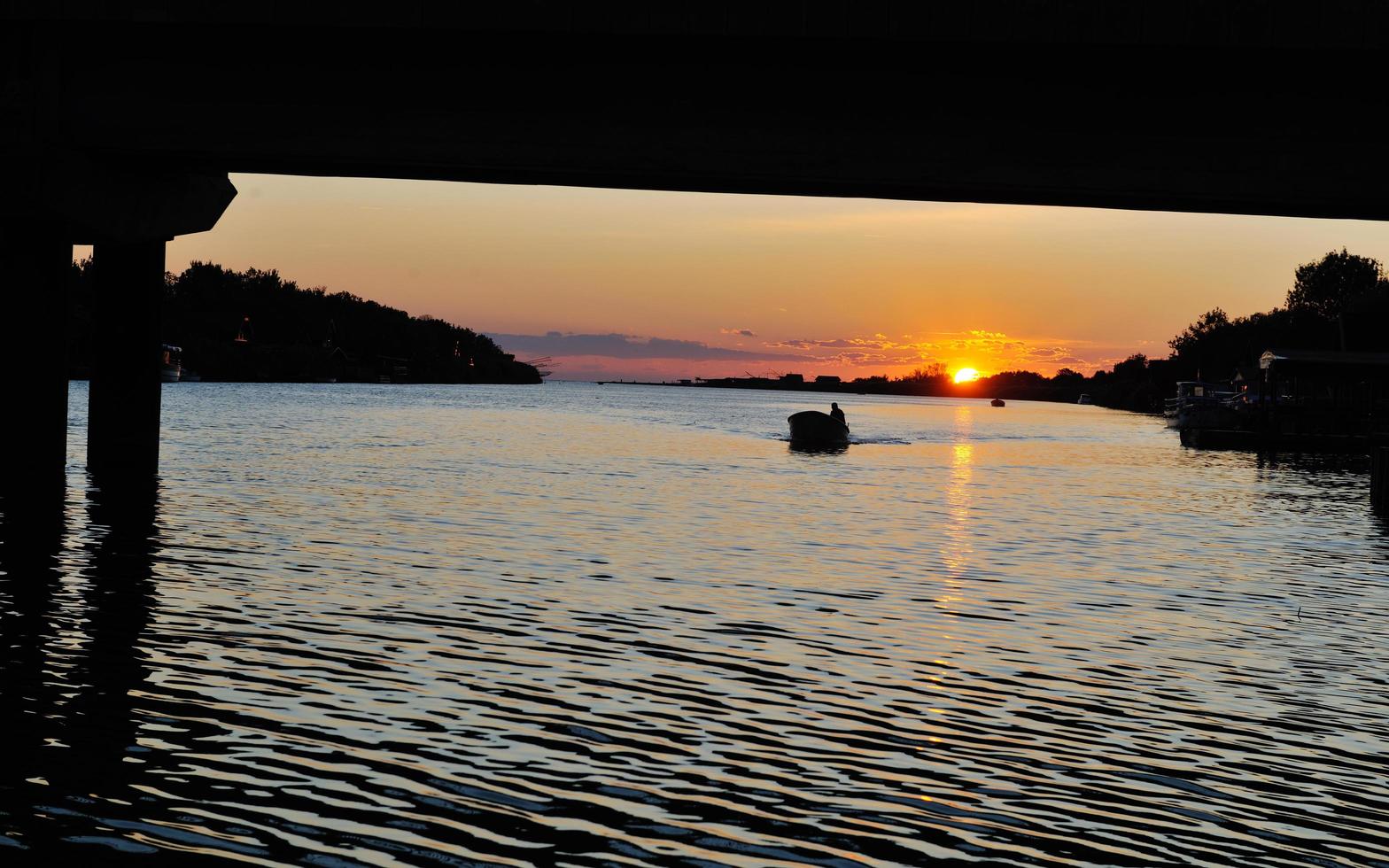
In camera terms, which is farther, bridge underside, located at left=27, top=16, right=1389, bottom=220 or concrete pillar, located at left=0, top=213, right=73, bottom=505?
concrete pillar, located at left=0, top=213, right=73, bottom=505

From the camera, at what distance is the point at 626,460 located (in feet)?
175

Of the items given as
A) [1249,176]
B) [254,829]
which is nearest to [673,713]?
[254,829]

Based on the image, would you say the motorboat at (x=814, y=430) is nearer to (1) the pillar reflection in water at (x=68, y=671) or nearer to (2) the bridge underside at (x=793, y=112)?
(2) the bridge underside at (x=793, y=112)

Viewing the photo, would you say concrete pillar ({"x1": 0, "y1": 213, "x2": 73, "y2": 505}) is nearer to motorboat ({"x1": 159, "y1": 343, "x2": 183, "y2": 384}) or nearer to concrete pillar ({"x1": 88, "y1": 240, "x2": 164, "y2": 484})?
concrete pillar ({"x1": 88, "y1": 240, "x2": 164, "y2": 484})

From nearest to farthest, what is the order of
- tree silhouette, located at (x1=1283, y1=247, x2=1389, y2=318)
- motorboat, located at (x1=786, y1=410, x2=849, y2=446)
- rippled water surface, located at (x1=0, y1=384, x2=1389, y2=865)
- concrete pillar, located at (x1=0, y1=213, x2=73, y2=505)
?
rippled water surface, located at (x1=0, y1=384, x2=1389, y2=865), concrete pillar, located at (x1=0, y1=213, x2=73, y2=505), motorboat, located at (x1=786, y1=410, x2=849, y2=446), tree silhouette, located at (x1=1283, y1=247, x2=1389, y2=318)

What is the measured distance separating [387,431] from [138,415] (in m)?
43.0

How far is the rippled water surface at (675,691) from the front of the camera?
26.1ft

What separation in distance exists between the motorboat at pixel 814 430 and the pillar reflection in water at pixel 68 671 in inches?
2002

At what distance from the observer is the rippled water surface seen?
795 cm

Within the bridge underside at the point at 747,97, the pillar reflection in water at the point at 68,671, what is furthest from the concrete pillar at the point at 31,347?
the pillar reflection in water at the point at 68,671

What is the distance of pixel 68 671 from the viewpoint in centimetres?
1145

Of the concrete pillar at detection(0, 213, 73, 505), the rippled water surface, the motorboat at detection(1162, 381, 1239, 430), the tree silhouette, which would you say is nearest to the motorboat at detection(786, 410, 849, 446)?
the motorboat at detection(1162, 381, 1239, 430)

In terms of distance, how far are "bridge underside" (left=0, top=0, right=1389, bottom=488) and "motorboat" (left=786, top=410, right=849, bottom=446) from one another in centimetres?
4894

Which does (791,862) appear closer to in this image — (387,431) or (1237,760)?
(1237,760)
